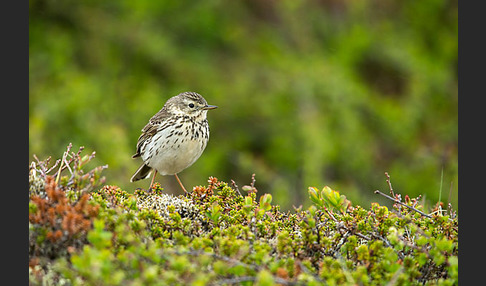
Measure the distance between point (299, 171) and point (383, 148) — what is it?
75.2 inches

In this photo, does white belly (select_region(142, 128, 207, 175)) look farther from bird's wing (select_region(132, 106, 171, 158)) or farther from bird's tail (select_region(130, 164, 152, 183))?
bird's tail (select_region(130, 164, 152, 183))

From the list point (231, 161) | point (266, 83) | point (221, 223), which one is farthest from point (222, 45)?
point (221, 223)

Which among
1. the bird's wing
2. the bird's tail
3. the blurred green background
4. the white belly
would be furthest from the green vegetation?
the blurred green background

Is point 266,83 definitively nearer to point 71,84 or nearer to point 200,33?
point 200,33

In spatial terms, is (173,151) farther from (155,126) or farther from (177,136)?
(155,126)

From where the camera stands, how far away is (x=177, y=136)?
233 inches

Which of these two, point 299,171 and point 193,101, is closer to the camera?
point 193,101

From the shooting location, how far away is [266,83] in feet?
31.6

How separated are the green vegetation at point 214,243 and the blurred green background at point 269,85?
13.2ft

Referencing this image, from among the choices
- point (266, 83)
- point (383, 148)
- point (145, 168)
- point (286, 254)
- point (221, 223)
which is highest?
point (266, 83)

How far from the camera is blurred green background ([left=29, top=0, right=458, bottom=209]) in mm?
8484

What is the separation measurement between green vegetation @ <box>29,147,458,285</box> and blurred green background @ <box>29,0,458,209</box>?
4.03 metres

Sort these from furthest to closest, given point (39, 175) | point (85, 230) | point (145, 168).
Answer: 1. point (145, 168)
2. point (39, 175)
3. point (85, 230)

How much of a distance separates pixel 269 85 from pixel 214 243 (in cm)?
635
